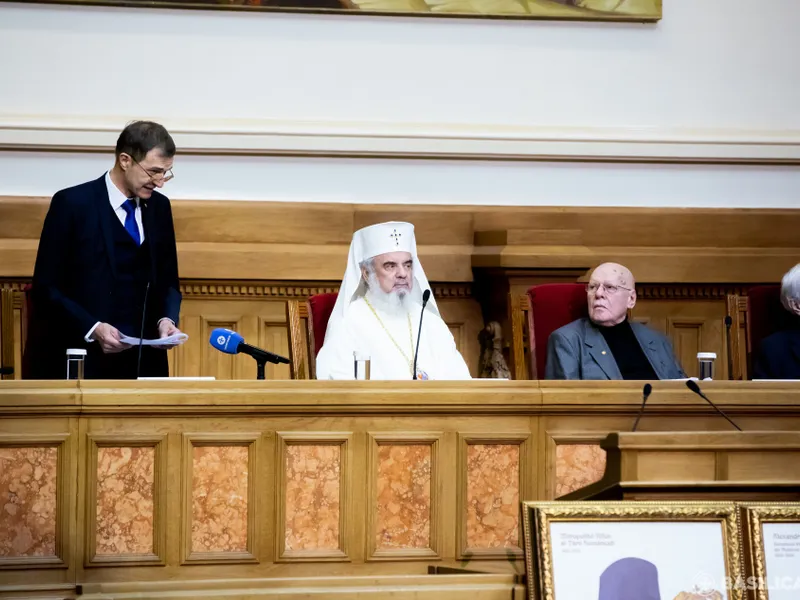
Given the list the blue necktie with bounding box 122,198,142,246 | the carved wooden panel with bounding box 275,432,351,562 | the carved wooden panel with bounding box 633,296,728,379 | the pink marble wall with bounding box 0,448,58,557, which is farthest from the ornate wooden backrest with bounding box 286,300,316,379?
the carved wooden panel with bounding box 633,296,728,379

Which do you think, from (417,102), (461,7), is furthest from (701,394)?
(461,7)

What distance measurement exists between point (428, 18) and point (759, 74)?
1805 millimetres

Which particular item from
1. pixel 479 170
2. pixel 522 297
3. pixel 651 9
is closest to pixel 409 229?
pixel 522 297

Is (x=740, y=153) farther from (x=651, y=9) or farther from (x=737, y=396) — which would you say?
(x=737, y=396)

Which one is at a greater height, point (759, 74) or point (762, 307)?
point (759, 74)

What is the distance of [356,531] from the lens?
4031 millimetres

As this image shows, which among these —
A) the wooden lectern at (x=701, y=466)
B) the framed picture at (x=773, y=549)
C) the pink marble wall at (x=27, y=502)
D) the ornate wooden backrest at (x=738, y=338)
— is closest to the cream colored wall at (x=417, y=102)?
the ornate wooden backrest at (x=738, y=338)

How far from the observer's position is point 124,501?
12.9 feet

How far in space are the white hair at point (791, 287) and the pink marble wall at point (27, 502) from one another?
3336 mm

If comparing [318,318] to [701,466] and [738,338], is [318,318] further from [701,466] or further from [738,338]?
[701,466]

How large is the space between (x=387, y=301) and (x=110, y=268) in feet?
4.09

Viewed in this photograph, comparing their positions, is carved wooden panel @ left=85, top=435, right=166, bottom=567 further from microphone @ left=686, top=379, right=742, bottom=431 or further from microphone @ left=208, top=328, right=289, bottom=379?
microphone @ left=686, top=379, right=742, bottom=431

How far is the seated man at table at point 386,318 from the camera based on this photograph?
221 inches

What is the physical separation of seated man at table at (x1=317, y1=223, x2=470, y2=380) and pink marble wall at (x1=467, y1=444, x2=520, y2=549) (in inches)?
55.2
